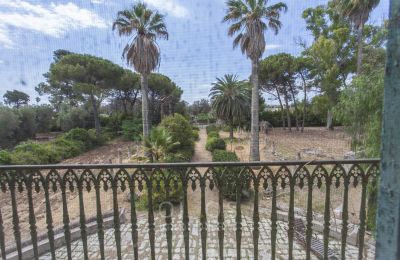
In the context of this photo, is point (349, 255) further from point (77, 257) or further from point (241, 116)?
point (241, 116)

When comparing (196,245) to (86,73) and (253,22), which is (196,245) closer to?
(253,22)

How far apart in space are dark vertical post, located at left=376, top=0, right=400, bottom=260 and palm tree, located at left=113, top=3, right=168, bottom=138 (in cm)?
859

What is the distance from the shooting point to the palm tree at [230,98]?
13.9 metres

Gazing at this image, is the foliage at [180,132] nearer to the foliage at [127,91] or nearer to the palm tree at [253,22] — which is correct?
the palm tree at [253,22]

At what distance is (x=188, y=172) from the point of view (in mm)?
1355

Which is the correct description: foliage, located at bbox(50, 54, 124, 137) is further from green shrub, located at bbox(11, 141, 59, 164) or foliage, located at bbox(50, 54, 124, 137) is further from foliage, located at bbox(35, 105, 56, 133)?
green shrub, located at bbox(11, 141, 59, 164)

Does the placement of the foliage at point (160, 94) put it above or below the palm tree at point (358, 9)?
below

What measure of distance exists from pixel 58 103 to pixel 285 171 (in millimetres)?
21071

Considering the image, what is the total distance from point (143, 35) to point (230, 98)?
22.3 feet

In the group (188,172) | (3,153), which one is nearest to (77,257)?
(188,172)

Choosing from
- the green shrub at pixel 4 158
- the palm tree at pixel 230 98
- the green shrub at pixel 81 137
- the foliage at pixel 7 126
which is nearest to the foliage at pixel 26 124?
the foliage at pixel 7 126

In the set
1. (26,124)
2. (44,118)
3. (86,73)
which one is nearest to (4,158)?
(26,124)

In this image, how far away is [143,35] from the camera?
28.9ft

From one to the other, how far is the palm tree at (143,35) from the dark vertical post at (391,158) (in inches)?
338
